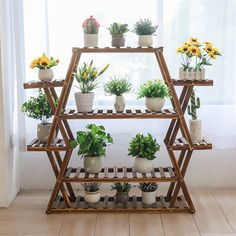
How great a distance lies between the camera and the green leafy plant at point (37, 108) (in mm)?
3398

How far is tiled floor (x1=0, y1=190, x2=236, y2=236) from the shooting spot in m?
3.07

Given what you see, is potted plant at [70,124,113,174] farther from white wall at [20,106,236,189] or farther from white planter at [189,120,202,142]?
white planter at [189,120,202,142]

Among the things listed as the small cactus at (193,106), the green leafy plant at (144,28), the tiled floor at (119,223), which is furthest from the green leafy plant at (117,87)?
the tiled floor at (119,223)

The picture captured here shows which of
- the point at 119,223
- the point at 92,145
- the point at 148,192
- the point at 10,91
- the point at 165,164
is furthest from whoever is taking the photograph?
the point at 165,164

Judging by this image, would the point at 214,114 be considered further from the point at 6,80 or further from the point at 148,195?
the point at 6,80

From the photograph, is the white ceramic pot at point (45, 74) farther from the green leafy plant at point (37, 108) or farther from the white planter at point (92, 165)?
the white planter at point (92, 165)

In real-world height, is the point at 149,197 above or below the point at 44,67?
below

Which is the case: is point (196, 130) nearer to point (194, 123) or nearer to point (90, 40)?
point (194, 123)

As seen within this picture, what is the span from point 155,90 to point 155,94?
3 centimetres

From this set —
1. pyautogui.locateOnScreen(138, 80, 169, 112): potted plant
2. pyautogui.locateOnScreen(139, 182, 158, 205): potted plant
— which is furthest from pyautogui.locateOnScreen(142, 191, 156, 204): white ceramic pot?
pyautogui.locateOnScreen(138, 80, 169, 112): potted plant

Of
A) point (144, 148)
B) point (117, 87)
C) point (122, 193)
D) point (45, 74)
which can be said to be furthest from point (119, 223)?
point (45, 74)

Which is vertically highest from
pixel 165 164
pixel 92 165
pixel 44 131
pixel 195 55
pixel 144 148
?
pixel 195 55

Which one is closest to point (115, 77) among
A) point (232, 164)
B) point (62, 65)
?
point (62, 65)

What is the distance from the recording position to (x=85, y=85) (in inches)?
130
